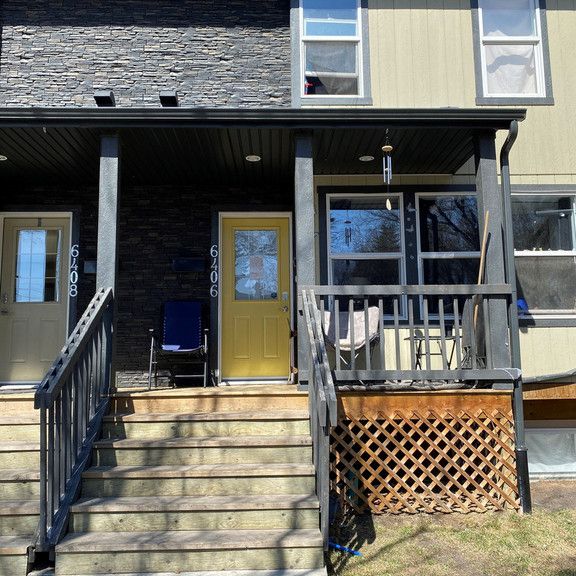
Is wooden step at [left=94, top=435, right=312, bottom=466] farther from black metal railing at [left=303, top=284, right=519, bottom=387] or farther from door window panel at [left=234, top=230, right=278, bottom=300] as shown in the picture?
door window panel at [left=234, top=230, right=278, bottom=300]

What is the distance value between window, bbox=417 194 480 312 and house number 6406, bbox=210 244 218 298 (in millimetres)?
2178

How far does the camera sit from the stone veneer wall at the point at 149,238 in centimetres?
595

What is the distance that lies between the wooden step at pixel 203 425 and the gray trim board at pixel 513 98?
163 inches

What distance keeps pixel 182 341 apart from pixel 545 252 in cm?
391

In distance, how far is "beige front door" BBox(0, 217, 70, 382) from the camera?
19.3 ft

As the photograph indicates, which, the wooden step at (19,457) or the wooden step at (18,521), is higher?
the wooden step at (19,457)

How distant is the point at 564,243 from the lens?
5887 millimetres

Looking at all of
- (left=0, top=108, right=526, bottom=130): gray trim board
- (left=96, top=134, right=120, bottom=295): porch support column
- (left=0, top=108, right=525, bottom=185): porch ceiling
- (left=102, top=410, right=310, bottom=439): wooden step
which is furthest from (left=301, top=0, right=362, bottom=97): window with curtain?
(left=102, top=410, right=310, bottom=439): wooden step

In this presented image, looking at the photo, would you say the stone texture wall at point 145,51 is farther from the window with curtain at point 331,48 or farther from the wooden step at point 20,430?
the wooden step at point 20,430

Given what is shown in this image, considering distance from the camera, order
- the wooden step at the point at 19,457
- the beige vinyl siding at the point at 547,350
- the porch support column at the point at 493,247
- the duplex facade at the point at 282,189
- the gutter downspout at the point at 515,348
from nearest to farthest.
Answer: the wooden step at the point at 19,457 < the gutter downspout at the point at 515,348 < the porch support column at the point at 493,247 < the beige vinyl siding at the point at 547,350 < the duplex facade at the point at 282,189

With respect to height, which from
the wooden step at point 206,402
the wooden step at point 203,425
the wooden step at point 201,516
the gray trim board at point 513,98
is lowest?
the wooden step at point 201,516

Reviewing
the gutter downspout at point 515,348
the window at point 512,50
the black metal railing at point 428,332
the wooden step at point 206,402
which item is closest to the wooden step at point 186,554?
the wooden step at point 206,402

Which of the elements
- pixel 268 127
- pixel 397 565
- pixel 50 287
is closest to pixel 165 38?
pixel 268 127

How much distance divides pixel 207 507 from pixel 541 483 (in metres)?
3.40
